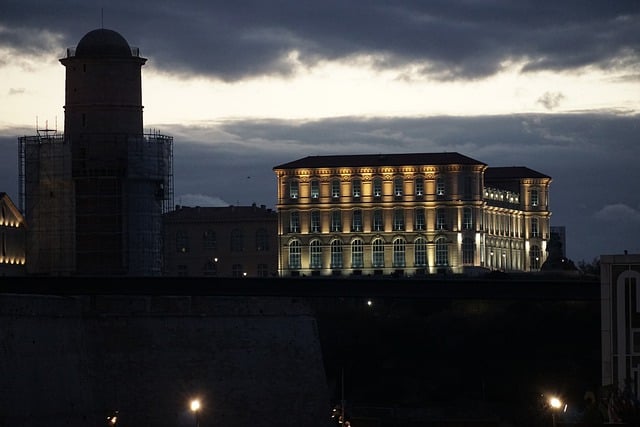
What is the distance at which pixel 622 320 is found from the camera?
6144cm

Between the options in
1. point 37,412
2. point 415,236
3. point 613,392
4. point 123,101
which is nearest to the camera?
point 613,392

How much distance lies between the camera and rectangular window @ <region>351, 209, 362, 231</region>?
521ft

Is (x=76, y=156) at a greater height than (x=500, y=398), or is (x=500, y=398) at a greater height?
(x=76, y=156)

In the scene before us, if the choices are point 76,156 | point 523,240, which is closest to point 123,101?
point 76,156

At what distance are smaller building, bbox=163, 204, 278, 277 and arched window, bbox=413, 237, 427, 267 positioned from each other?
47.5ft

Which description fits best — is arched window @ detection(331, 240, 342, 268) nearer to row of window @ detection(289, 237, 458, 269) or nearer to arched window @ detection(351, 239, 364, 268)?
row of window @ detection(289, 237, 458, 269)

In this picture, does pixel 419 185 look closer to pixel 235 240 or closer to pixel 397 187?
pixel 397 187

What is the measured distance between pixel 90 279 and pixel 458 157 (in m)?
73.5

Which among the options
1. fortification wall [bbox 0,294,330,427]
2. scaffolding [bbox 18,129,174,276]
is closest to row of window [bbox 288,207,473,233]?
scaffolding [bbox 18,129,174,276]

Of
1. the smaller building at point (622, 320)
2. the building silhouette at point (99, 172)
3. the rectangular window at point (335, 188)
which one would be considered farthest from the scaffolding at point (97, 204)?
the rectangular window at point (335, 188)

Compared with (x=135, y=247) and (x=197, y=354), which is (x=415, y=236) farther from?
(x=197, y=354)

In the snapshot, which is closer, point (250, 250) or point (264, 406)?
point (264, 406)

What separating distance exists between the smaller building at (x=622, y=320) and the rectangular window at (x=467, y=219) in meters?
95.2

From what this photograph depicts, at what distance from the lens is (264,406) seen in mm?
89562
